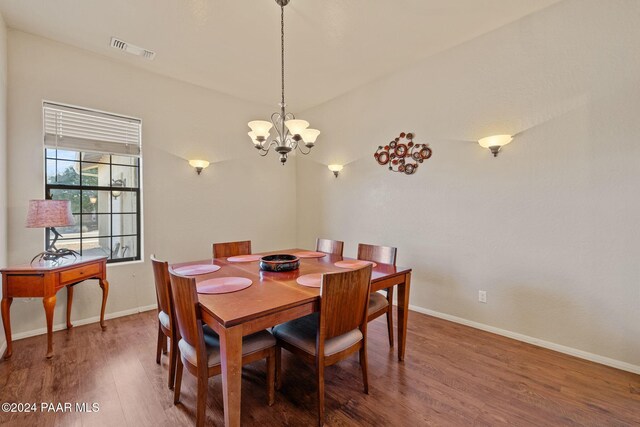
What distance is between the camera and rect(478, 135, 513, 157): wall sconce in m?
2.63

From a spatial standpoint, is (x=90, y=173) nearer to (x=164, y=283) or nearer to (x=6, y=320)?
(x=6, y=320)

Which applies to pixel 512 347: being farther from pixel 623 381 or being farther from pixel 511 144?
pixel 511 144

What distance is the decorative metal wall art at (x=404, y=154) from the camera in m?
3.30

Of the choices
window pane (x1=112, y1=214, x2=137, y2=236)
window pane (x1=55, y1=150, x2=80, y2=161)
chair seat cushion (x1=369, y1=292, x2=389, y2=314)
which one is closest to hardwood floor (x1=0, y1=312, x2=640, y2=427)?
chair seat cushion (x1=369, y1=292, x2=389, y2=314)

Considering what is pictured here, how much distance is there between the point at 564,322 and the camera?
2.40 meters

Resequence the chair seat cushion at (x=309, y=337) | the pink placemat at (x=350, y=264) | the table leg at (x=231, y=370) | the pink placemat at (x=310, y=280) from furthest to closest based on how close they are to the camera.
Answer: the pink placemat at (x=350, y=264)
the pink placemat at (x=310, y=280)
the chair seat cushion at (x=309, y=337)
the table leg at (x=231, y=370)

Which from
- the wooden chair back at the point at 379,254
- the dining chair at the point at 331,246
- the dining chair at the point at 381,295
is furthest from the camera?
the dining chair at the point at 331,246

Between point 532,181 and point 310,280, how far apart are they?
226cm

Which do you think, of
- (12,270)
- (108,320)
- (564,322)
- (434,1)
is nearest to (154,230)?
(108,320)

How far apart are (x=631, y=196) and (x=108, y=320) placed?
5.07 metres

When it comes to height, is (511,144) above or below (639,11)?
below

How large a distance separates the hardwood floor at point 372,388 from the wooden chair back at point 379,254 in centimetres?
80

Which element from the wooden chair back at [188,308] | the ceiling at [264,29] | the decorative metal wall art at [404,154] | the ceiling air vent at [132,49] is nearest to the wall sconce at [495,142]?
the decorative metal wall art at [404,154]

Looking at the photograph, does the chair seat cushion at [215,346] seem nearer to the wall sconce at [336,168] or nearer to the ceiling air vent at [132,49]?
the wall sconce at [336,168]
